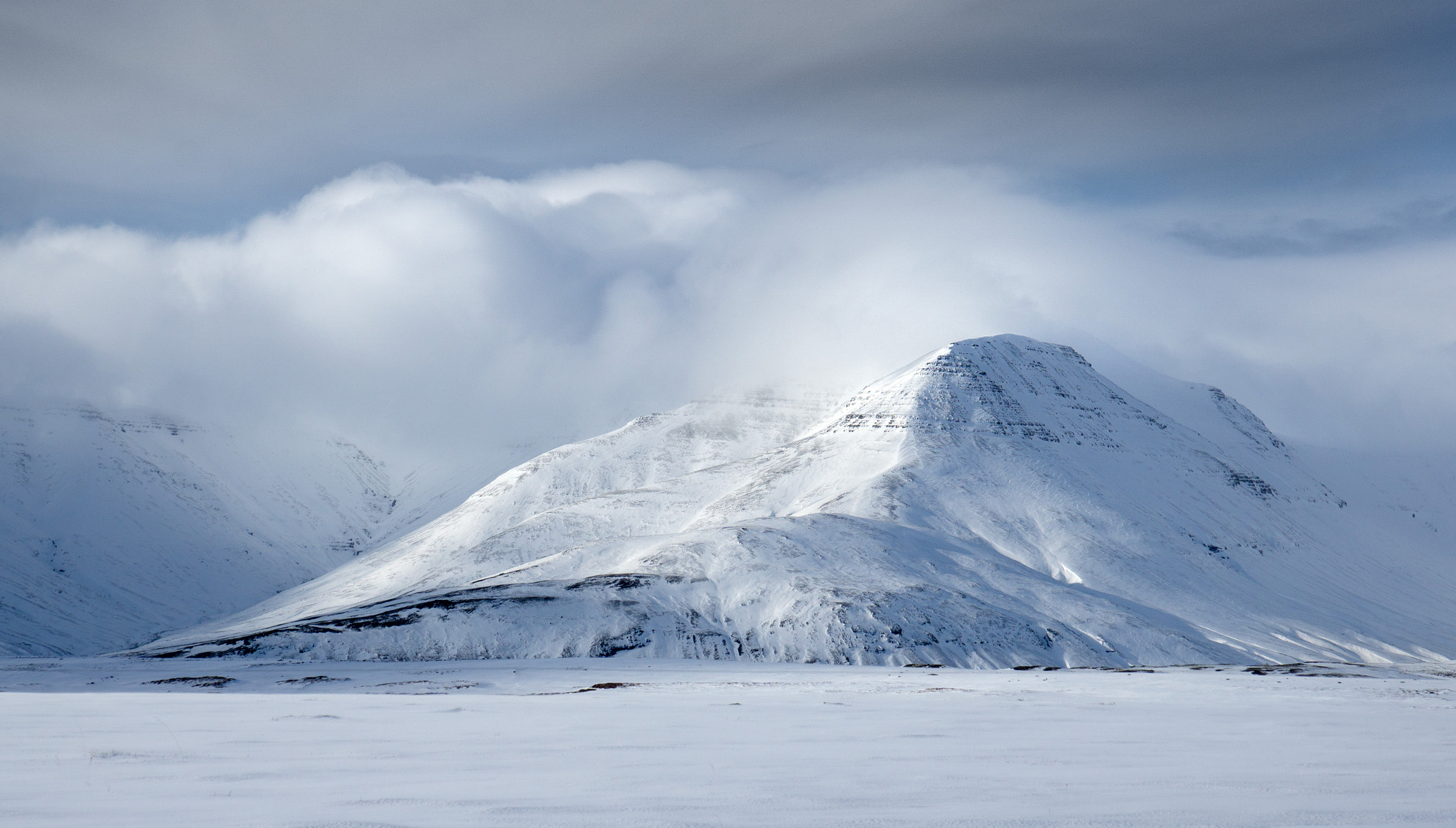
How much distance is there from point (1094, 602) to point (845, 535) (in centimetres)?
4222

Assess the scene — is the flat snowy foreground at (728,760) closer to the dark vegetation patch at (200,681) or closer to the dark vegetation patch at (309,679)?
the dark vegetation patch at (200,681)

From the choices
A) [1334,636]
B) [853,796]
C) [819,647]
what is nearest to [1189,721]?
[853,796]

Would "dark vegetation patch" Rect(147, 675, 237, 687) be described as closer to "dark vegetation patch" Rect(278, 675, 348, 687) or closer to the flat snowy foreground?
"dark vegetation patch" Rect(278, 675, 348, 687)

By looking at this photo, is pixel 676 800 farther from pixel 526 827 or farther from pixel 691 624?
pixel 691 624

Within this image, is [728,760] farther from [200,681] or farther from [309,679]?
[200,681]

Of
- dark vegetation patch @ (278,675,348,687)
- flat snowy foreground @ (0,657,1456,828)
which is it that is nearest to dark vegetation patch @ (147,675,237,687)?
dark vegetation patch @ (278,675,348,687)

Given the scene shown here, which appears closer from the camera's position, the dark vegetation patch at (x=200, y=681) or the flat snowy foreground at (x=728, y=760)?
the flat snowy foreground at (x=728, y=760)

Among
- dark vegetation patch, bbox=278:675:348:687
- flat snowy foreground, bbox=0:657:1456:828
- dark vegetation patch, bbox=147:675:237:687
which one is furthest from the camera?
dark vegetation patch, bbox=278:675:348:687

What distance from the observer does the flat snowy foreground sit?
16453 mm

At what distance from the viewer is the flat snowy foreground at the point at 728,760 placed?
1645cm

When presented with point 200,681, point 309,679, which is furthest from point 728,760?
point 200,681

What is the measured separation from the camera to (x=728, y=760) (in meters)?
22.9

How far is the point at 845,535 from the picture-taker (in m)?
164

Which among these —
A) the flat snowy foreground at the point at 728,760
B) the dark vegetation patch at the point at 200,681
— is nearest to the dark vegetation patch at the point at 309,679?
the dark vegetation patch at the point at 200,681
